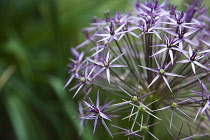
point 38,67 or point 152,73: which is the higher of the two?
point 38,67

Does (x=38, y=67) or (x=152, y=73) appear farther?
(x=38, y=67)

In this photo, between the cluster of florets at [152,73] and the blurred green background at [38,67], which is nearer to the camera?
the cluster of florets at [152,73]

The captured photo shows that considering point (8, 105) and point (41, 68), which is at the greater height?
point (41, 68)

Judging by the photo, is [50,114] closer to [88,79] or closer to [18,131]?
[18,131]

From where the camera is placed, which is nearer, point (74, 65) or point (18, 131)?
point (74, 65)

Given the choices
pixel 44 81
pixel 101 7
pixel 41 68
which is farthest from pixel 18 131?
pixel 101 7

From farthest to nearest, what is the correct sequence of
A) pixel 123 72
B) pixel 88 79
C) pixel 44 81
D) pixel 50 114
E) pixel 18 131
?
pixel 44 81
pixel 50 114
pixel 18 131
pixel 123 72
pixel 88 79

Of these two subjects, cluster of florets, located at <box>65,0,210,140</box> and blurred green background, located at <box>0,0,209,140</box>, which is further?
blurred green background, located at <box>0,0,209,140</box>

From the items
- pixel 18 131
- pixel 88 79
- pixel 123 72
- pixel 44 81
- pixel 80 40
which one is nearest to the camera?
pixel 88 79
